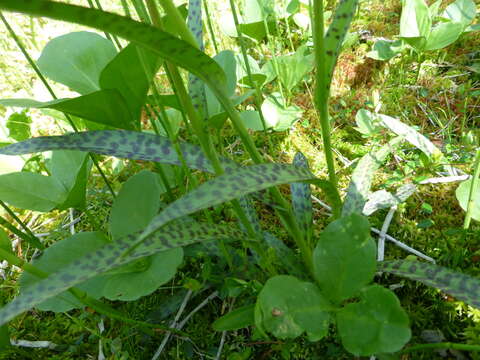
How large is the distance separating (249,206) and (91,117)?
0.31m

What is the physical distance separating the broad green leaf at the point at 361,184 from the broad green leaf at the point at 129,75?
42 cm

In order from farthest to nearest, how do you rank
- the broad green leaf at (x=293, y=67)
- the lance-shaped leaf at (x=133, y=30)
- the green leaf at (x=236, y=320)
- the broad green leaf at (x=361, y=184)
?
the broad green leaf at (x=293, y=67)
the broad green leaf at (x=361, y=184)
the green leaf at (x=236, y=320)
the lance-shaped leaf at (x=133, y=30)

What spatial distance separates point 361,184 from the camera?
70 centimetres

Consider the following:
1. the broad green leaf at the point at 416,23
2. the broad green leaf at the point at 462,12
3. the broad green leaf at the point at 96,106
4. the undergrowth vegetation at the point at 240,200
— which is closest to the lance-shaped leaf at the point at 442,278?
the undergrowth vegetation at the point at 240,200

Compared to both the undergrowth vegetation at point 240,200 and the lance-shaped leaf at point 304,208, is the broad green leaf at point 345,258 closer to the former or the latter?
the undergrowth vegetation at point 240,200

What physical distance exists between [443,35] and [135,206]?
108cm

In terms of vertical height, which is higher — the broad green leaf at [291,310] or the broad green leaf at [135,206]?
the broad green leaf at [135,206]

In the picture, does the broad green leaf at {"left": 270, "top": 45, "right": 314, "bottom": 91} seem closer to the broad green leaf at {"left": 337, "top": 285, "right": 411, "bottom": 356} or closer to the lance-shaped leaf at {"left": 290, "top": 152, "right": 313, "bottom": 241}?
the lance-shaped leaf at {"left": 290, "top": 152, "right": 313, "bottom": 241}

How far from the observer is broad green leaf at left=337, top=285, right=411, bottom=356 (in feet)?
1.38

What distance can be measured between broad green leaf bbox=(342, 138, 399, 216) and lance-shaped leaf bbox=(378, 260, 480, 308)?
0.14 m

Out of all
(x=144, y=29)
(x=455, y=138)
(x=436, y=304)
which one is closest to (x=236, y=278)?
(x=436, y=304)

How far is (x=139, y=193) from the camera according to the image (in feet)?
2.31

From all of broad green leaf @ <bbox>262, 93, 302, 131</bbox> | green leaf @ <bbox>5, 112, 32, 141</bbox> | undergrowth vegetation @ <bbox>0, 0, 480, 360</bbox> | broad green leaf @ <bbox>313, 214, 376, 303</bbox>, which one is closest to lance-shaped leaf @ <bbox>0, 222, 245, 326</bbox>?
undergrowth vegetation @ <bbox>0, 0, 480, 360</bbox>

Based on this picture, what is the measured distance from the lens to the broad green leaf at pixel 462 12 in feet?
3.88
